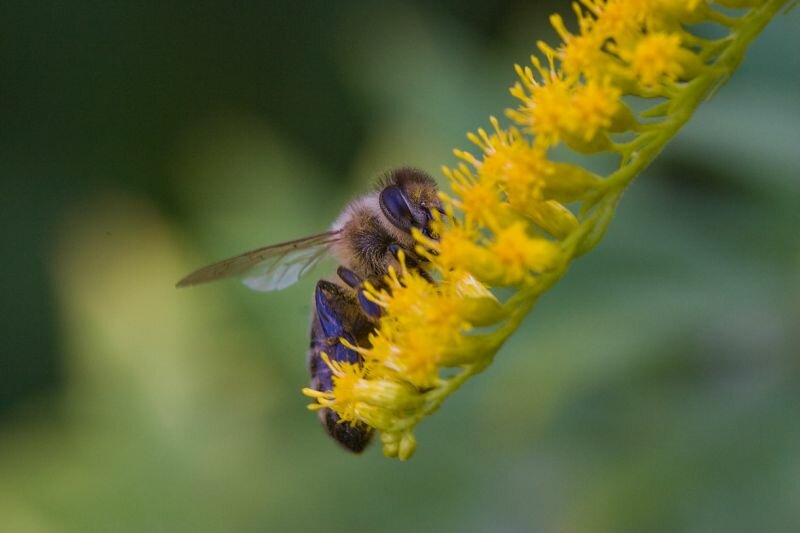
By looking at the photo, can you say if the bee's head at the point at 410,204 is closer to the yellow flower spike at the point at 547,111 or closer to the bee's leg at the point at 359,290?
the bee's leg at the point at 359,290

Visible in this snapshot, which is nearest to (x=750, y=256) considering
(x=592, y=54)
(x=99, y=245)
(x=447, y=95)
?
(x=447, y=95)

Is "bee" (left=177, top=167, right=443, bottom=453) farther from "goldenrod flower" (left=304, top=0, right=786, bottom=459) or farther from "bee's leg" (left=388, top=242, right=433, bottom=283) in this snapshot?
"goldenrod flower" (left=304, top=0, right=786, bottom=459)

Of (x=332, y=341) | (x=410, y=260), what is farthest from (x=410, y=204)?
(x=332, y=341)

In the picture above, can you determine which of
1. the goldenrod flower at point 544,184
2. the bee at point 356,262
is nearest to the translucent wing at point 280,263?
the bee at point 356,262

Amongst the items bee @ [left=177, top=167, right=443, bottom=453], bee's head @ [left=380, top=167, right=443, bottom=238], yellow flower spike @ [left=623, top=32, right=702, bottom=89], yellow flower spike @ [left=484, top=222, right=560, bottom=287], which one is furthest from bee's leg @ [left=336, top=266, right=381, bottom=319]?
yellow flower spike @ [left=623, top=32, right=702, bottom=89]

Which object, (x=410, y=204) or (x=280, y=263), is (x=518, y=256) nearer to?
(x=410, y=204)

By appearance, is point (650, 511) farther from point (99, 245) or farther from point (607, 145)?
point (99, 245)

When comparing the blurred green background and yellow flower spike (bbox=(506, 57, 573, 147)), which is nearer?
yellow flower spike (bbox=(506, 57, 573, 147))
